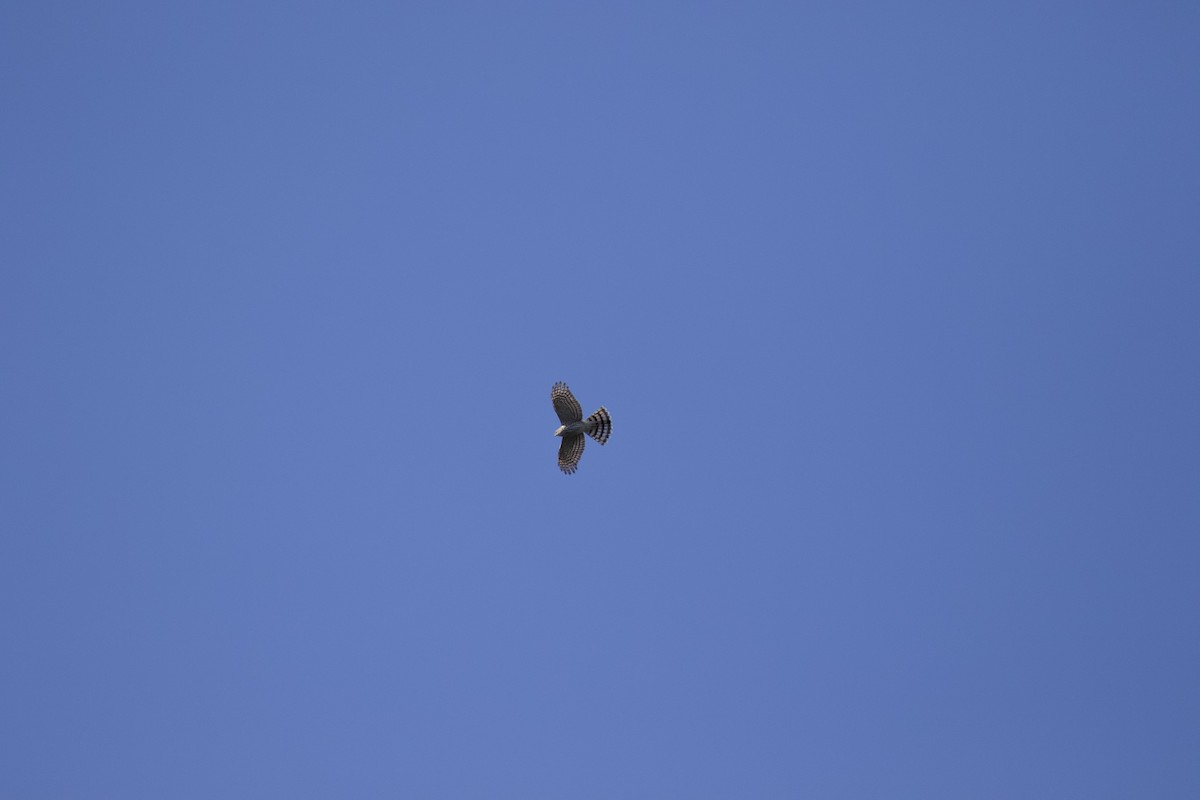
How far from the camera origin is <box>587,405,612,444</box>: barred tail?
6391cm

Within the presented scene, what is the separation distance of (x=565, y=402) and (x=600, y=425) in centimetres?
157

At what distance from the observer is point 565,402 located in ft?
209

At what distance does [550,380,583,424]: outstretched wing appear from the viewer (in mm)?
63625

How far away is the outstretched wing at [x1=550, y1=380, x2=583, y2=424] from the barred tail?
56 cm

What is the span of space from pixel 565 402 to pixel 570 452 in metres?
2.05

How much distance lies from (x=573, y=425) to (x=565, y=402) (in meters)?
0.95

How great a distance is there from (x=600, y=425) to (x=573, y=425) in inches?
38.8

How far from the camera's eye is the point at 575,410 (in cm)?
6381

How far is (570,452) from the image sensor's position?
64500mm

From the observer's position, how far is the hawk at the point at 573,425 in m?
63.7

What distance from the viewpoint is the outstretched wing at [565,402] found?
6362cm

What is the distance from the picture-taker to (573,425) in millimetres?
63969

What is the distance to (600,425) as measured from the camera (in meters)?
64.0

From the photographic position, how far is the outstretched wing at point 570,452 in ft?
211
